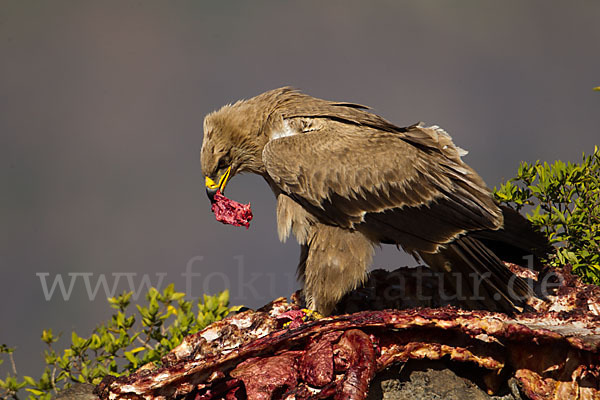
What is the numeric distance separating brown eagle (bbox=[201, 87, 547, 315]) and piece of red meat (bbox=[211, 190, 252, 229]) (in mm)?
280

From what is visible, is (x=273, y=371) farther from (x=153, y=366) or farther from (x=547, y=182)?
(x=547, y=182)

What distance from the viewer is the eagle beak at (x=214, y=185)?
524 centimetres

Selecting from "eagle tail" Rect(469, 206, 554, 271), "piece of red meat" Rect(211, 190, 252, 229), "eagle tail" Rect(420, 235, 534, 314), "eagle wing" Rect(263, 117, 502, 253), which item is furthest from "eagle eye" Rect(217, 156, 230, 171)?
"eagle tail" Rect(469, 206, 554, 271)

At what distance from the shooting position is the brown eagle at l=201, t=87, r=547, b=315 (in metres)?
4.63

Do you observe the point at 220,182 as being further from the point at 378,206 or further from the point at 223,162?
the point at 378,206

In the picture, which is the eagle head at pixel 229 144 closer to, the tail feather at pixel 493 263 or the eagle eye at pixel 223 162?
the eagle eye at pixel 223 162

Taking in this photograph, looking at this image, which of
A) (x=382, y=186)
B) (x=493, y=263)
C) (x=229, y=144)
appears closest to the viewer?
(x=493, y=263)

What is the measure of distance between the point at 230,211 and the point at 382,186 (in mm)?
1336

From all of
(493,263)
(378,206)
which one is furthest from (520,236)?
(378,206)

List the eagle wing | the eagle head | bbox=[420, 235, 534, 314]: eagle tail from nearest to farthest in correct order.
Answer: bbox=[420, 235, 534, 314]: eagle tail, the eagle wing, the eagle head

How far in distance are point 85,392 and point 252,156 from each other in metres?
2.33

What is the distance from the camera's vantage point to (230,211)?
17.2 feet

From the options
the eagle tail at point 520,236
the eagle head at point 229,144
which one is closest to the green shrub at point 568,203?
the eagle tail at point 520,236

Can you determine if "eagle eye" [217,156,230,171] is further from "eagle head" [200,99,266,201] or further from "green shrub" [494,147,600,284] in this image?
"green shrub" [494,147,600,284]
